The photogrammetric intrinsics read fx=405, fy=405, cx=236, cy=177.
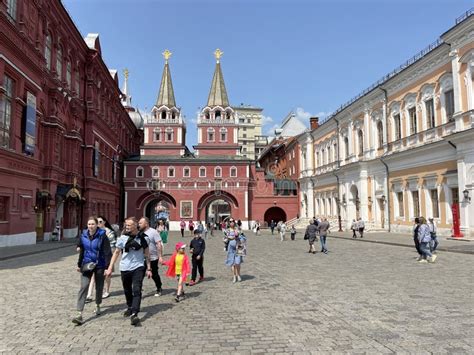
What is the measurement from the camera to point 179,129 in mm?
60125

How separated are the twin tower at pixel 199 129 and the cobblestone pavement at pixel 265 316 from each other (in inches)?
1907

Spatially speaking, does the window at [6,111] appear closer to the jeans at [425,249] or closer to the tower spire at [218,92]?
the jeans at [425,249]

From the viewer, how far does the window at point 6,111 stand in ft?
66.7

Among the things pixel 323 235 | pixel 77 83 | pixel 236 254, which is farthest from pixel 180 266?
pixel 77 83

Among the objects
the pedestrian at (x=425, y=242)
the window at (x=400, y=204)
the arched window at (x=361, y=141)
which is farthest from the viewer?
the arched window at (x=361, y=141)

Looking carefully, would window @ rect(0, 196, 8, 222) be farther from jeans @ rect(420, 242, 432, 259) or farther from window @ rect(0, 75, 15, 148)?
jeans @ rect(420, 242, 432, 259)

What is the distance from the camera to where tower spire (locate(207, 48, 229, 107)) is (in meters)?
61.8

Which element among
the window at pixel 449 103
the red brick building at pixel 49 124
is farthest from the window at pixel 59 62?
the window at pixel 449 103

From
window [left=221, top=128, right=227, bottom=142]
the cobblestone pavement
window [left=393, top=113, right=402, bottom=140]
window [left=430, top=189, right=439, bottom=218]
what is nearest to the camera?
the cobblestone pavement

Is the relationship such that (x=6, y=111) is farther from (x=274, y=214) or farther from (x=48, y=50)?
(x=274, y=214)

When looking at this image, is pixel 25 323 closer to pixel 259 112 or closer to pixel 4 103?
pixel 4 103

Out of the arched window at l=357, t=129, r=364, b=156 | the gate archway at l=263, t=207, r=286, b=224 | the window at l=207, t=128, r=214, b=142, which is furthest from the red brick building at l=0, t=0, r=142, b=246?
the arched window at l=357, t=129, r=364, b=156

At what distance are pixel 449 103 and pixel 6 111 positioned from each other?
25138 millimetres

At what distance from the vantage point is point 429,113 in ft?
88.5
